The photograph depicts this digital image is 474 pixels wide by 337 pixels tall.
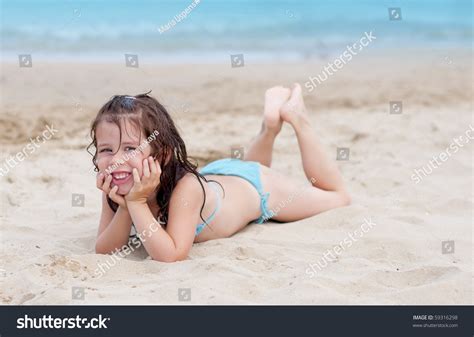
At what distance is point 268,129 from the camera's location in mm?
4723

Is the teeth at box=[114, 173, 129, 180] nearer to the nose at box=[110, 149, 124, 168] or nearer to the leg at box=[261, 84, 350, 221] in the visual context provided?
the nose at box=[110, 149, 124, 168]

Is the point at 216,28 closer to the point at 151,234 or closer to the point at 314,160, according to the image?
the point at 314,160

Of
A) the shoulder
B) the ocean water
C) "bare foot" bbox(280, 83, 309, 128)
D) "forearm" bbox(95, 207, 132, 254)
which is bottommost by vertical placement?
"forearm" bbox(95, 207, 132, 254)

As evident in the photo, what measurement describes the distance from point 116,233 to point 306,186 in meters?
1.40

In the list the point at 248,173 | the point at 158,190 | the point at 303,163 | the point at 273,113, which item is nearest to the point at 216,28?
the point at 273,113

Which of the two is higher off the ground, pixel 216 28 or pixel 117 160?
pixel 216 28

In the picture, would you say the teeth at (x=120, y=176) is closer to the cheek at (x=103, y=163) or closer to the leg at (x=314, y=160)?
the cheek at (x=103, y=163)

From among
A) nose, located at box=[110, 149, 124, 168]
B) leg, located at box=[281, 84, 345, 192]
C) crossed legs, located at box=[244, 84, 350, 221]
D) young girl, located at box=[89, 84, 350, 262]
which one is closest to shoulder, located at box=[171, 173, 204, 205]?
young girl, located at box=[89, 84, 350, 262]

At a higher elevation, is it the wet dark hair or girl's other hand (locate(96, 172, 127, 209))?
the wet dark hair

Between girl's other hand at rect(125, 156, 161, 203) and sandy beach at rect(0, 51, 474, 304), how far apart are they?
300 millimetres

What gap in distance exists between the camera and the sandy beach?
3.11 meters
